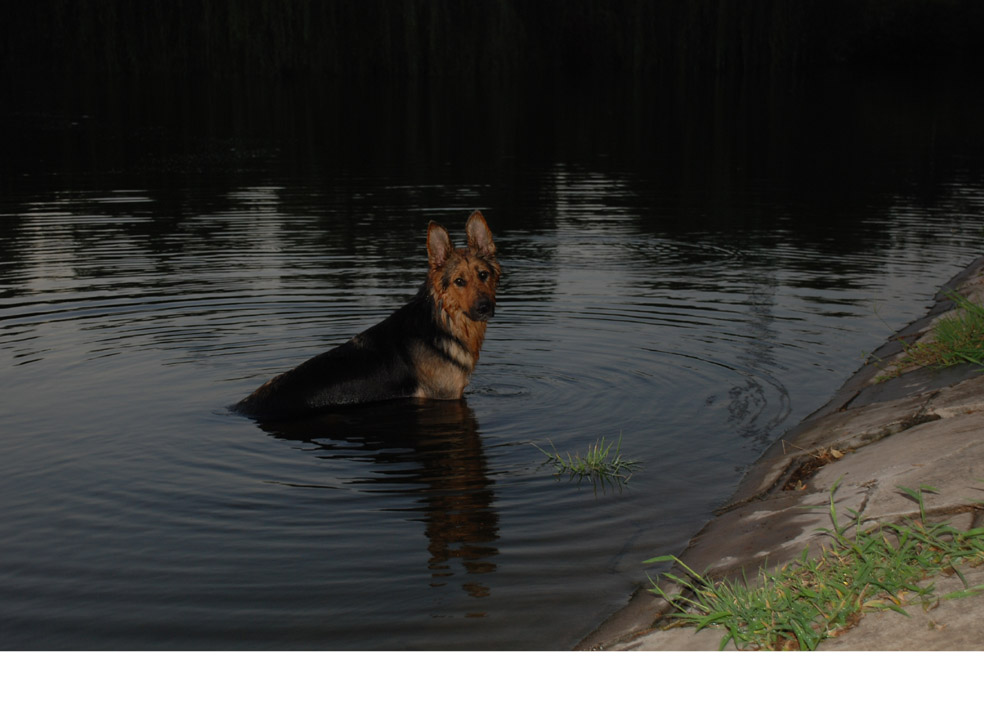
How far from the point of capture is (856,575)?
4.80 m

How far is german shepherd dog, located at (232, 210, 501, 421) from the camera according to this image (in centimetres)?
961

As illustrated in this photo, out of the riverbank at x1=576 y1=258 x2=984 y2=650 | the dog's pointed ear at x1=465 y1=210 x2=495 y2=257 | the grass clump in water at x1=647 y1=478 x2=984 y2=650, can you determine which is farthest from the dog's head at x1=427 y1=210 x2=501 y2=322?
the grass clump in water at x1=647 y1=478 x2=984 y2=650

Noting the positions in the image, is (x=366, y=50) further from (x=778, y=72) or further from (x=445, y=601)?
(x=445, y=601)

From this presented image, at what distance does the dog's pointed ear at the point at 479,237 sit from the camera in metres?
9.38

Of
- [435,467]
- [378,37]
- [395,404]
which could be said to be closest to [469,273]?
[395,404]

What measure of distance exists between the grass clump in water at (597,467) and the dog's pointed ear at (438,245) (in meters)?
2.11

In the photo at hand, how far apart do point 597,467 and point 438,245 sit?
8.42 ft

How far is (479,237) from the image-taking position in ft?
31.4

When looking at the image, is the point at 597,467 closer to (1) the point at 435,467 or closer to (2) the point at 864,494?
(1) the point at 435,467

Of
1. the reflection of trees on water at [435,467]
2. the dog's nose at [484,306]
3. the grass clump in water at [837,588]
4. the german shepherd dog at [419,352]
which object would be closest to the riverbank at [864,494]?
the grass clump in water at [837,588]

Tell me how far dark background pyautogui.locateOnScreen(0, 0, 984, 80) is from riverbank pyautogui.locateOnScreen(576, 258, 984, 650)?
5581cm

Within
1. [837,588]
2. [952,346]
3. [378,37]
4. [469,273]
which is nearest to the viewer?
[837,588]

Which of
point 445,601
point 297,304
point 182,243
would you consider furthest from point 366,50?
point 445,601

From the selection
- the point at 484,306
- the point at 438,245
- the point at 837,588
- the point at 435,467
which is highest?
the point at 438,245
